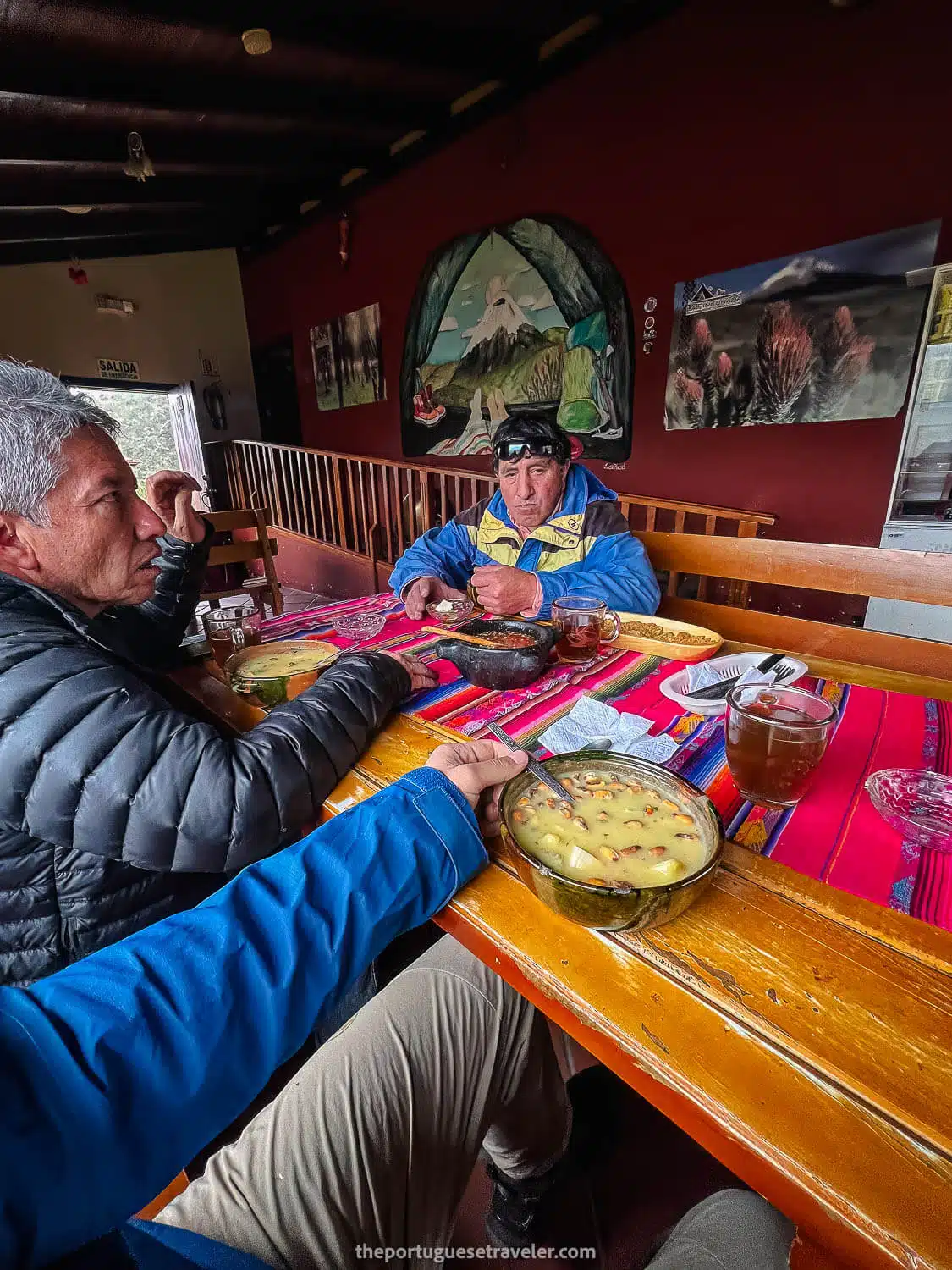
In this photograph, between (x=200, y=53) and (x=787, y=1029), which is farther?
(x=200, y=53)

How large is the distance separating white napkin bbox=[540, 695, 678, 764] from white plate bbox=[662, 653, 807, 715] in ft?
0.40

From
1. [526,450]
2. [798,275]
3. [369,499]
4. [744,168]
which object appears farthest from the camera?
[369,499]

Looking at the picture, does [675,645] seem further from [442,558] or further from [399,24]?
[399,24]

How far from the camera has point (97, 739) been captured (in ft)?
2.70

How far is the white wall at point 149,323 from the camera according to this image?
7262 mm

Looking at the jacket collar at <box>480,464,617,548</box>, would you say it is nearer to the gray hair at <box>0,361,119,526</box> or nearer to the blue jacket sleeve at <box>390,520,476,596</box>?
the blue jacket sleeve at <box>390,520,476,596</box>

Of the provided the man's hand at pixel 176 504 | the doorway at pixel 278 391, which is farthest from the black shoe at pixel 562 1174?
the doorway at pixel 278 391

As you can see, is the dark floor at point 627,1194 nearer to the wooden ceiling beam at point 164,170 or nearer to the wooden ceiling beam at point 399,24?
the wooden ceiling beam at point 399,24

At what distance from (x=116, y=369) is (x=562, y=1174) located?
9.88m

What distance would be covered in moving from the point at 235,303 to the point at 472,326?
18.3 ft

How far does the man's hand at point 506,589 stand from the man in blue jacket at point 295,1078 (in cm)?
84

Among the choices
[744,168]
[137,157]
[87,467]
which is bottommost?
[87,467]

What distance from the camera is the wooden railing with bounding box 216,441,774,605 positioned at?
14.1 ft

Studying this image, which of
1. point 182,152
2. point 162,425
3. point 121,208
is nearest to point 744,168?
point 182,152
